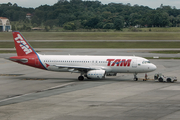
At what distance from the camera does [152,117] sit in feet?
81.1

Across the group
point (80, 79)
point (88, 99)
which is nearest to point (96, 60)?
point (80, 79)

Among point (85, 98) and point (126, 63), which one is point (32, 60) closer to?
point (126, 63)

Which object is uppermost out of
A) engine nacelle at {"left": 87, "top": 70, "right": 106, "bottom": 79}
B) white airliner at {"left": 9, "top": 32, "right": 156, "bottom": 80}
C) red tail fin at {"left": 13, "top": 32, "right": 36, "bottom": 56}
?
red tail fin at {"left": 13, "top": 32, "right": 36, "bottom": 56}

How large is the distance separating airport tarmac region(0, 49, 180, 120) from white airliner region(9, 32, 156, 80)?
5.33 feet

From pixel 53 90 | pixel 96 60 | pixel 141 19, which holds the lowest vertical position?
pixel 53 90

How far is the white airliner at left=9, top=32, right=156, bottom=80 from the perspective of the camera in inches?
1758

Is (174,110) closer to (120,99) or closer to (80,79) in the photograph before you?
(120,99)

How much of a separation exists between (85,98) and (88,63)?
568 inches

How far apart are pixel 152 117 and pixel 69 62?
80.8 feet

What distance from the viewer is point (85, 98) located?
3256 centimetres

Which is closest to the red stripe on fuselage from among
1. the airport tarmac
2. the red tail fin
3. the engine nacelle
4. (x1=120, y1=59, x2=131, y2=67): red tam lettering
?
the red tail fin

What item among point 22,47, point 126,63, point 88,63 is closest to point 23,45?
point 22,47

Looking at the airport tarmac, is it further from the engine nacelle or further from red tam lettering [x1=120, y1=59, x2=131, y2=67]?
red tam lettering [x1=120, y1=59, x2=131, y2=67]

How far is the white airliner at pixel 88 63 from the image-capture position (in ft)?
147
